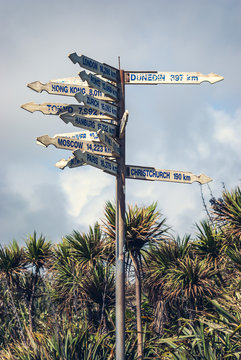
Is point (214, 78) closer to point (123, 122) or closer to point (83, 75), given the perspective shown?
point (123, 122)

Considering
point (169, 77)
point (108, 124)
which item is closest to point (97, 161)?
point (108, 124)

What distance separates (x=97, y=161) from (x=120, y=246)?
1.32 m

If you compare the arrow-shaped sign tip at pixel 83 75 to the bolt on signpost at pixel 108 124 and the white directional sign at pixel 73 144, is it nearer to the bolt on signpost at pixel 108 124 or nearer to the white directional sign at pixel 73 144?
the bolt on signpost at pixel 108 124

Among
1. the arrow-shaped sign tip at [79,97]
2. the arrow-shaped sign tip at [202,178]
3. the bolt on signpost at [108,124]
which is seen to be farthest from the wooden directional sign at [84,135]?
the arrow-shaped sign tip at [202,178]

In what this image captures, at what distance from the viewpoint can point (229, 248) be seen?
15680 mm

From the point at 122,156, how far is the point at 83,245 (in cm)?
823

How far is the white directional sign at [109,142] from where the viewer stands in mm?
7994

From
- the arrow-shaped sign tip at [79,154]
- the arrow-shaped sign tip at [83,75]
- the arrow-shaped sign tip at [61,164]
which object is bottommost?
the arrow-shaped sign tip at [79,154]

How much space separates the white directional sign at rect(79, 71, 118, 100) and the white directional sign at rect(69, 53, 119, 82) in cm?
15

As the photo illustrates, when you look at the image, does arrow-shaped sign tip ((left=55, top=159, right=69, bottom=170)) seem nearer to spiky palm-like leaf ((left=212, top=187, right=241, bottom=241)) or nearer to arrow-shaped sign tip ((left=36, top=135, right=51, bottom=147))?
arrow-shaped sign tip ((left=36, top=135, right=51, bottom=147))

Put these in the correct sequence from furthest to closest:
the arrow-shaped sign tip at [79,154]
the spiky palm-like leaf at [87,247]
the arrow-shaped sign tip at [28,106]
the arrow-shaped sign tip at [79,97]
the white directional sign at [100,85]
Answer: the spiky palm-like leaf at [87,247] → the arrow-shaped sign tip at [28,106] → the white directional sign at [100,85] → the arrow-shaped sign tip at [79,97] → the arrow-shaped sign tip at [79,154]

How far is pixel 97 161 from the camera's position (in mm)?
8211

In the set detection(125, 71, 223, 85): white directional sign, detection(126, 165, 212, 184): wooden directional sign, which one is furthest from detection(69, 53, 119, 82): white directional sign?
detection(126, 165, 212, 184): wooden directional sign

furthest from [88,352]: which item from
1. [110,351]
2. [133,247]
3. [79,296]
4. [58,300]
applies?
[58,300]
